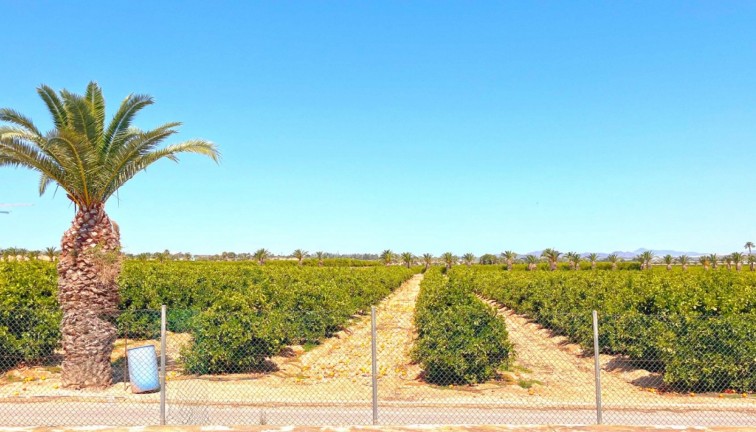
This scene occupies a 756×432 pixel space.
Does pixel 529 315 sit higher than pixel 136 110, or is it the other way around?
pixel 136 110

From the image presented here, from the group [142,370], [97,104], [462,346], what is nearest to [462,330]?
[462,346]

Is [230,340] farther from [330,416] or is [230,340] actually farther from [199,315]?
[330,416]

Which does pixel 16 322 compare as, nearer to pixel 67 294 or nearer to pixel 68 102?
pixel 67 294

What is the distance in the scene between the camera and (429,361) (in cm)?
1188

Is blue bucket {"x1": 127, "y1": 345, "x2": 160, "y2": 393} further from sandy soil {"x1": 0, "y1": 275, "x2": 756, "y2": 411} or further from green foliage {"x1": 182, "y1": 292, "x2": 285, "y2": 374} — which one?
green foliage {"x1": 182, "y1": 292, "x2": 285, "y2": 374}

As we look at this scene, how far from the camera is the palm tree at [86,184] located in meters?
10.6

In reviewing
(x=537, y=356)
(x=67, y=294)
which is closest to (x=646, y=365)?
(x=537, y=356)

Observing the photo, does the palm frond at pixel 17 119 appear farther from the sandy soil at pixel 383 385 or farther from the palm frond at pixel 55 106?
the sandy soil at pixel 383 385

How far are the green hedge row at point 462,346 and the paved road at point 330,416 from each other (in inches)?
93.9

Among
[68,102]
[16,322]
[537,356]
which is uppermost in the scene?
[68,102]

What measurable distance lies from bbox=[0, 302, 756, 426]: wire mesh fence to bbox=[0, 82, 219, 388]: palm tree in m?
0.78

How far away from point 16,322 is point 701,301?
1655 centimetres

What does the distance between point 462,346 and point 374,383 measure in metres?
4.59

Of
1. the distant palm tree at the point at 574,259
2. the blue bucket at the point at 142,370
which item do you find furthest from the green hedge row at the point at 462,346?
the distant palm tree at the point at 574,259
